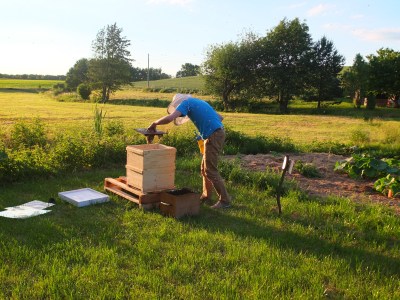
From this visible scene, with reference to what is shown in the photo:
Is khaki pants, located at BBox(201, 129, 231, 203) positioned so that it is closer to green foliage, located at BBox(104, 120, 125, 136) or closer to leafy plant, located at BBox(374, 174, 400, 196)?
leafy plant, located at BBox(374, 174, 400, 196)

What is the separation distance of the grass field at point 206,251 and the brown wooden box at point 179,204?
149 millimetres

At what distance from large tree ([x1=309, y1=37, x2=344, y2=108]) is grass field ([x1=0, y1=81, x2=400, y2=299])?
38159 millimetres

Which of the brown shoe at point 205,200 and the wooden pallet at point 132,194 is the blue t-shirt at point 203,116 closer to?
the brown shoe at point 205,200

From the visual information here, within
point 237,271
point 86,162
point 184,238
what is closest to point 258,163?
point 86,162

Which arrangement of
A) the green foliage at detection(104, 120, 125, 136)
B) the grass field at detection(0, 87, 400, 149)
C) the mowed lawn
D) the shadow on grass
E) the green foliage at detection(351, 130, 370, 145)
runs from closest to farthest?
the shadow on grass, the green foliage at detection(104, 120, 125, 136), the green foliage at detection(351, 130, 370, 145), the grass field at detection(0, 87, 400, 149), the mowed lawn

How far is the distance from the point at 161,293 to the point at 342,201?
4.01 meters

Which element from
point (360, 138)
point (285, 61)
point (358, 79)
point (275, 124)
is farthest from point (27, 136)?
point (358, 79)

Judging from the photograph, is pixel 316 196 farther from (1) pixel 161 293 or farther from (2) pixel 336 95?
(2) pixel 336 95

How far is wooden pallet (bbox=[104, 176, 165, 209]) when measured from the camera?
5918 millimetres

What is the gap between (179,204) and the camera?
18.2 ft

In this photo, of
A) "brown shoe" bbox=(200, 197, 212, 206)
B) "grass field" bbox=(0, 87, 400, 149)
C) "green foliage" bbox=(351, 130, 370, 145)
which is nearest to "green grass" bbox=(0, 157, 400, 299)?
"brown shoe" bbox=(200, 197, 212, 206)

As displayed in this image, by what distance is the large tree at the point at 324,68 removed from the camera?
139ft

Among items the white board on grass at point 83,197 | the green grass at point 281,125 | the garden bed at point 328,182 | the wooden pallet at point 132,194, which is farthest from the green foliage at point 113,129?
the white board on grass at point 83,197

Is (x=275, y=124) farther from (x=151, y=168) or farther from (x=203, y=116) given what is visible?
(x=151, y=168)
